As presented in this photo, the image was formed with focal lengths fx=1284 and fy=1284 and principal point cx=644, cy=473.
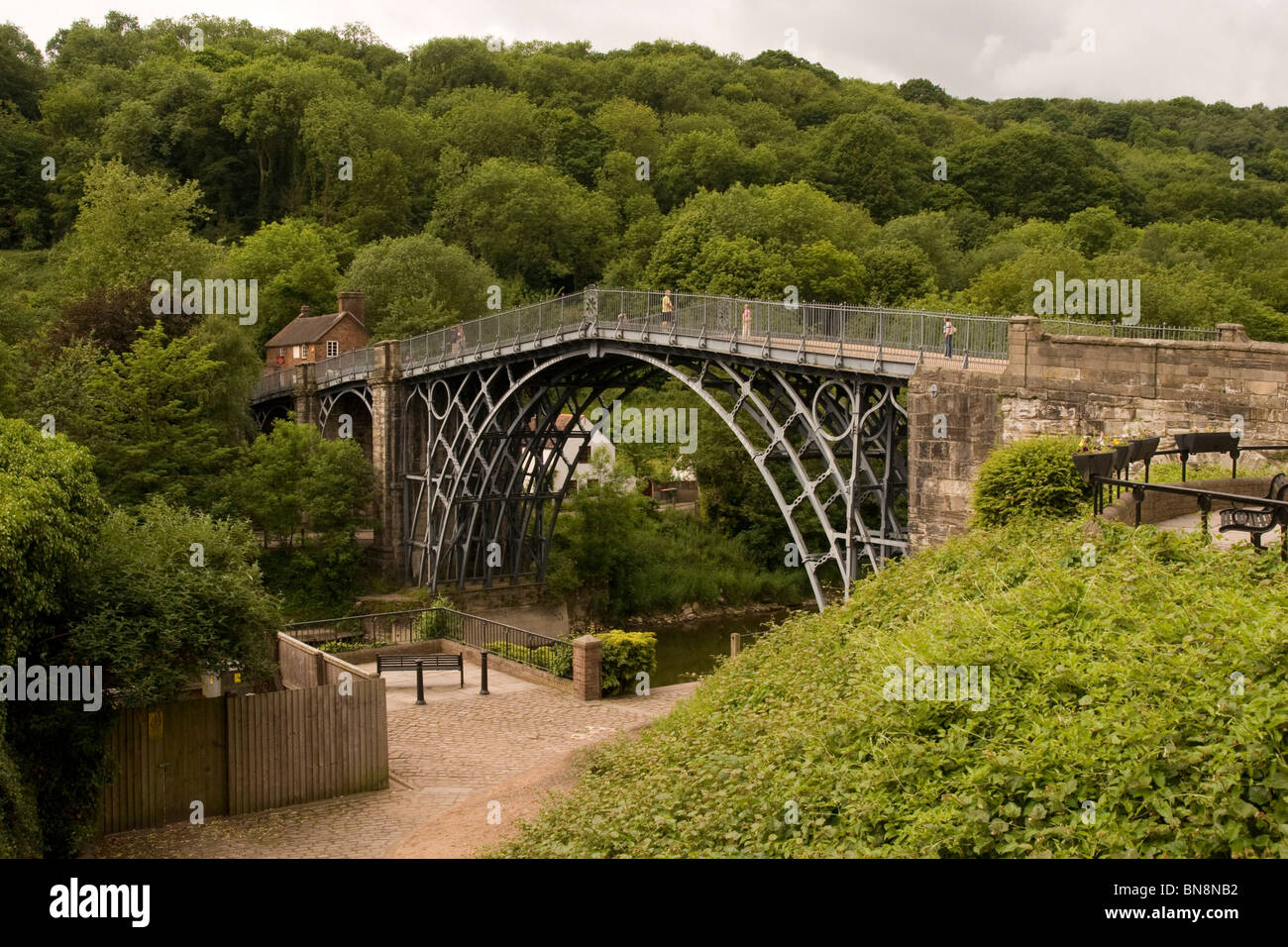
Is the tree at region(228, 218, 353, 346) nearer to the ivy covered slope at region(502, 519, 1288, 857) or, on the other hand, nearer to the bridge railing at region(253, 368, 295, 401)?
the bridge railing at region(253, 368, 295, 401)

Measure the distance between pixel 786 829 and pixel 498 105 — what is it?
8193 centimetres

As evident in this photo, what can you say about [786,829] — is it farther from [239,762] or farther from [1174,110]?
[1174,110]

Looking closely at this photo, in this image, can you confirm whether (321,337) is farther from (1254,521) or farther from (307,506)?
(1254,521)

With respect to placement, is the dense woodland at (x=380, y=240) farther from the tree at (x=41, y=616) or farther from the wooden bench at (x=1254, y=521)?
the wooden bench at (x=1254, y=521)

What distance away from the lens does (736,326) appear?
91.5ft

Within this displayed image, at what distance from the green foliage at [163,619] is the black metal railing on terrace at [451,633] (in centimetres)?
937

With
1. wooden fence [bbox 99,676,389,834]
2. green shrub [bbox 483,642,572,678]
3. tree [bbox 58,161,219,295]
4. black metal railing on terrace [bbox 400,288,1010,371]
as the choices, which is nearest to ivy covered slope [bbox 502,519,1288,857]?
wooden fence [bbox 99,676,389,834]

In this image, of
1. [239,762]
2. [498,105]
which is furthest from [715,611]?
[498,105]

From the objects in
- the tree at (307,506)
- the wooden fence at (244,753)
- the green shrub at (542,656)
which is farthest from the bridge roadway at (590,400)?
the wooden fence at (244,753)

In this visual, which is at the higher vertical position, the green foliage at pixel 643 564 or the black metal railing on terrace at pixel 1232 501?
the black metal railing on terrace at pixel 1232 501

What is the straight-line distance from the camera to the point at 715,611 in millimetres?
48781

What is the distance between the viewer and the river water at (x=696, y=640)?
128 ft

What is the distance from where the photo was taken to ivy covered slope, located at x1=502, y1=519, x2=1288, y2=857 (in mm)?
8562

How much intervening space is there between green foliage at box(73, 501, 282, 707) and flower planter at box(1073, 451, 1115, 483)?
10.2 m
